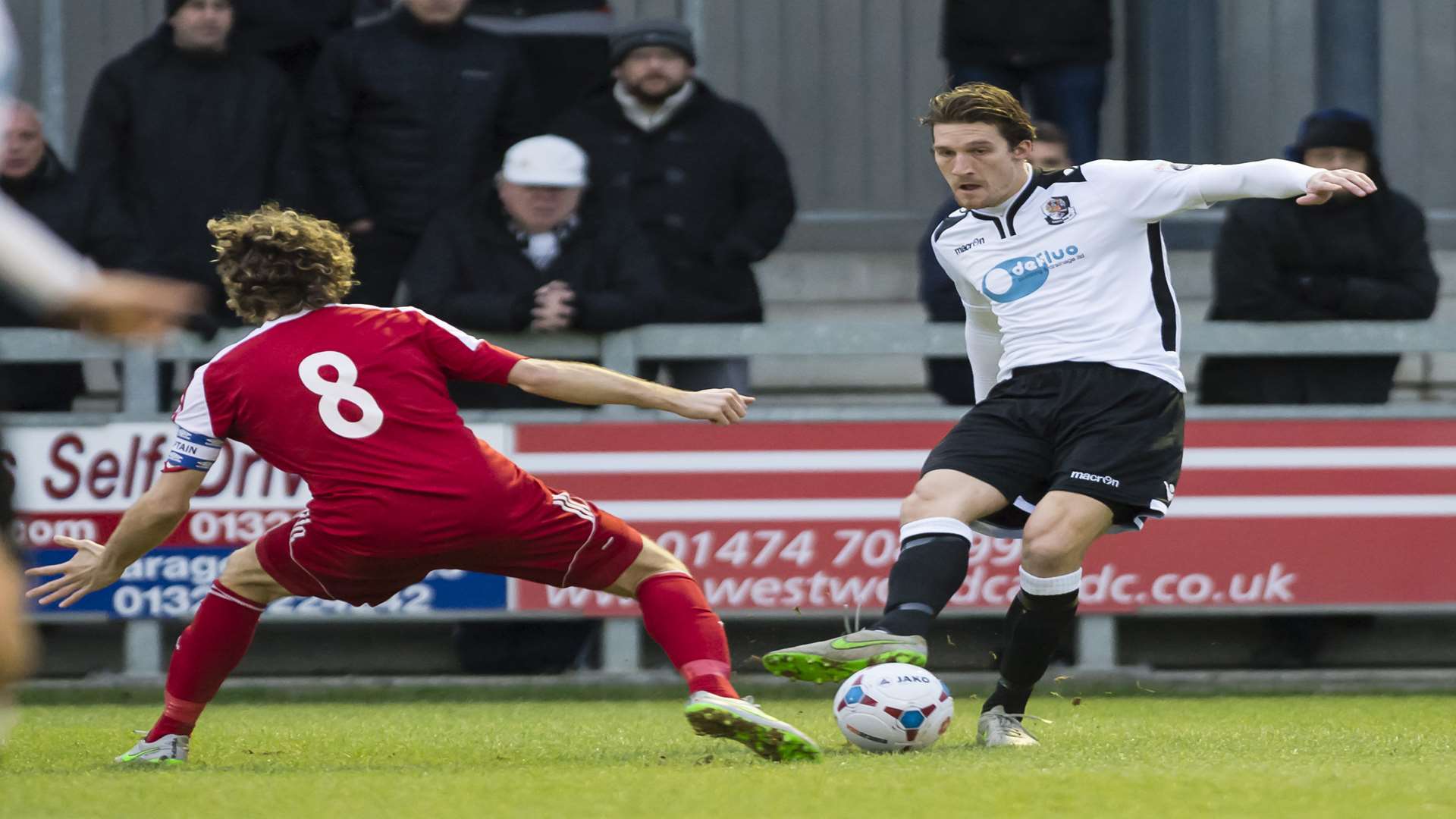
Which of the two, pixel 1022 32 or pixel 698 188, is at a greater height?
pixel 1022 32

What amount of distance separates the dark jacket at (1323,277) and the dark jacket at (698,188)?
72.4 inches

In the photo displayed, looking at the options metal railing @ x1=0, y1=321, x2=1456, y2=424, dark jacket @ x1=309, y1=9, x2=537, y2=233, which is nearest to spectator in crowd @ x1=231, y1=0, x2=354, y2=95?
dark jacket @ x1=309, y1=9, x2=537, y2=233

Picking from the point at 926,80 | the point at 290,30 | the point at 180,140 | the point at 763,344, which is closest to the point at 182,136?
the point at 180,140

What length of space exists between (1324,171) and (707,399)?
1.81 m

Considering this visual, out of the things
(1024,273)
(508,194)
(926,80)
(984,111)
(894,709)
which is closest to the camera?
(894,709)

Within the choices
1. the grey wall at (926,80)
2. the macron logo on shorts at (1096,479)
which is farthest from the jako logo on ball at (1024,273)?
the grey wall at (926,80)

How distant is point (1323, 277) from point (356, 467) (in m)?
4.31

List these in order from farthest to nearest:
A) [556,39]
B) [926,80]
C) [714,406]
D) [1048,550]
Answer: [926,80]
[556,39]
[1048,550]
[714,406]

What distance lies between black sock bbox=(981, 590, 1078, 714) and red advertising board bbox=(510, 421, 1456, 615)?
213 centimetres

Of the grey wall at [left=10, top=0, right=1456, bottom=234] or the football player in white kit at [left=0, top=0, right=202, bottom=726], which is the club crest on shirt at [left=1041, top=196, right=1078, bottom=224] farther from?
the grey wall at [left=10, top=0, right=1456, bottom=234]

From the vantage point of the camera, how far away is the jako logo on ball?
19.3ft

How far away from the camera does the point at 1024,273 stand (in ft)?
19.4

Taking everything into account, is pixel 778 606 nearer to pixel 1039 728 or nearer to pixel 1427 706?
pixel 1039 728

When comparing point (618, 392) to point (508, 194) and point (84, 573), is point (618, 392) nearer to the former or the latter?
point (84, 573)
